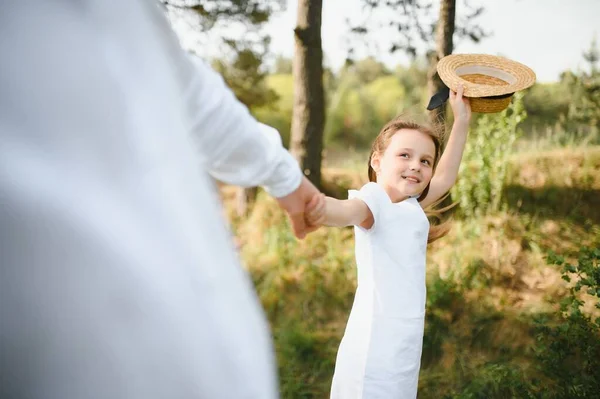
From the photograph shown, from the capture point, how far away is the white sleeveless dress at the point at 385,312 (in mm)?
1805

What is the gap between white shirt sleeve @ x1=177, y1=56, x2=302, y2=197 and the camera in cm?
108

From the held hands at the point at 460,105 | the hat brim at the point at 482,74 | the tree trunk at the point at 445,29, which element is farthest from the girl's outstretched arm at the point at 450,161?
Answer: the tree trunk at the point at 445,29

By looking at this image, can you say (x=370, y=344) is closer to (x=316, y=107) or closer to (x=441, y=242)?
(x=441, y=242)

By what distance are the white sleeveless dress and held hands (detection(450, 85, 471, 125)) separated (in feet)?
1.66

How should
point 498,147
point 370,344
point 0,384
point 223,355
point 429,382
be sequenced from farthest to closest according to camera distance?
point 498,147, point 429,382, point 370,344, point 223,355, point 0,384

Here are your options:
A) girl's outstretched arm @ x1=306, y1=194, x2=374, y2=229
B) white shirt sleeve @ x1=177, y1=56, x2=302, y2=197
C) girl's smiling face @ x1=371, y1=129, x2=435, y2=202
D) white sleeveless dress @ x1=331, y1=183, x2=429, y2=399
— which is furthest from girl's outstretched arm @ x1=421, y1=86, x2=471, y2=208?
white shirt sleeve @ x1=177, y1=56, x2=302, y2=197

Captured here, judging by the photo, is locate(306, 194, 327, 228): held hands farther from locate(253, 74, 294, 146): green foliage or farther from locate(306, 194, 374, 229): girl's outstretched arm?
locate(253, 74, 294, 146): green foliage

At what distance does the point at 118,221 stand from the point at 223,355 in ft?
0.98

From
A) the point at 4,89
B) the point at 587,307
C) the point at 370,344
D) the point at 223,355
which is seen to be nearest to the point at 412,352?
the point at 370,344

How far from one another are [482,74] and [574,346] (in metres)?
1.67

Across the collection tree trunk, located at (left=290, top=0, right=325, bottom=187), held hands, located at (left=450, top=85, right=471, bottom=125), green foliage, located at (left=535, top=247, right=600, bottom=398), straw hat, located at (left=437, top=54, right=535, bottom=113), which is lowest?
green foliage, located at (left=535, top=247, right=600, bottom=398)

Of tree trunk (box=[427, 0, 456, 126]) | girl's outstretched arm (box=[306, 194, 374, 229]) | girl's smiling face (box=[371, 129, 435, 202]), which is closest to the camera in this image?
girl's outstretched arm (box=[306, 194, 374, 229])

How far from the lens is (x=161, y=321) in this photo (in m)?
0.84

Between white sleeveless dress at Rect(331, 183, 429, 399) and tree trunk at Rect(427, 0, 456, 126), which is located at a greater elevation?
tree trunk at Rect(427, 0, 456, 126)
